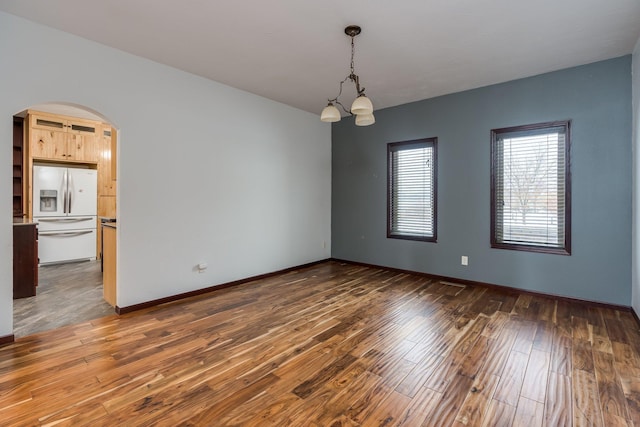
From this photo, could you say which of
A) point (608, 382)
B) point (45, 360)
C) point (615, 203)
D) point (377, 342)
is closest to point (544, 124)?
point (615, 203)

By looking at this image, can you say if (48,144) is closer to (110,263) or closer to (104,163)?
(104,163)

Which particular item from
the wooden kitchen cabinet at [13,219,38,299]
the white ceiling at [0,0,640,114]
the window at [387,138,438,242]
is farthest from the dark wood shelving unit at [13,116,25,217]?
the window at [387,138,438,242]

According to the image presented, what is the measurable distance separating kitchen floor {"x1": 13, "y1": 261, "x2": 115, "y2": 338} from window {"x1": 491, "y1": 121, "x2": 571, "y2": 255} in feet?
16.5

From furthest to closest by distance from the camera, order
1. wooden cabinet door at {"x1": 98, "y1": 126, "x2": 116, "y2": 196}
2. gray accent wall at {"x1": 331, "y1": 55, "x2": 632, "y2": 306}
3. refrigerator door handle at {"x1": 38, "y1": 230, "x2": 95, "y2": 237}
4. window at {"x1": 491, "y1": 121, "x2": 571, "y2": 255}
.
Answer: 1. wooden cabinet door at {"x1": 98, "y1": 126, "x2": 116, "y2": 196}
2. refrigerator door handle at {"x1": 38, "y1": 230, "x2": 95, "y2": 237}
3. window at {"x1": 491, "y1": 121, "x2": 571, "y2": 255}
4. gray accent wall at {"x1": 331, "y1": 55, "x2": 632, "y2": 306}

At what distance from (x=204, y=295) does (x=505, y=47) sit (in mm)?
4502

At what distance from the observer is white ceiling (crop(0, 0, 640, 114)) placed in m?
2.54

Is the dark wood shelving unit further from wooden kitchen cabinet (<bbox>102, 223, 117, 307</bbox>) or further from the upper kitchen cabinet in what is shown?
wooden kitchen cabinet (<bbox>102, 223, 117, 307</bbox>)

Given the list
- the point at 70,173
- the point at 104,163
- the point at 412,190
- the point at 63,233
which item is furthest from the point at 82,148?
the point at 412,190

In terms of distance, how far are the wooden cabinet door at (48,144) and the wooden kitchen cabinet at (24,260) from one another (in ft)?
8.09

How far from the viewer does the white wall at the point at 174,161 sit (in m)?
2.76

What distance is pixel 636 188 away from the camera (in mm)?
3211

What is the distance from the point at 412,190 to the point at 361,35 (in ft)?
9.18

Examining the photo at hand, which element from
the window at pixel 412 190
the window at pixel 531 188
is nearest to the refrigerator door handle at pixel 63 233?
the window at pixel 412 190

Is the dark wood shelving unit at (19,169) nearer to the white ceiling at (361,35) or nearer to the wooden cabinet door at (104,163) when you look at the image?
the wooden cabinet door at (104,163)
